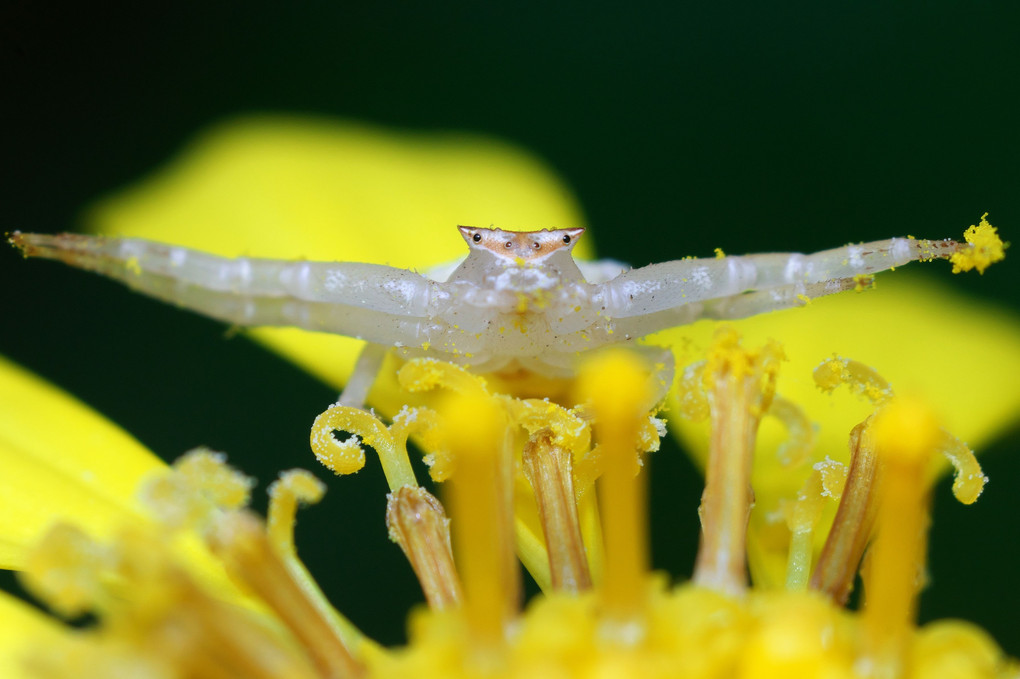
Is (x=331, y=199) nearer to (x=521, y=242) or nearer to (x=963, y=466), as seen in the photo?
(x=521, y=242)

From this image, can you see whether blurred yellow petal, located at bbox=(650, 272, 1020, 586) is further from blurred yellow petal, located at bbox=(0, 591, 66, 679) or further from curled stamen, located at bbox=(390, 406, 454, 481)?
blurred yellow petal, located at bbox=(0, 591, 66, 679)

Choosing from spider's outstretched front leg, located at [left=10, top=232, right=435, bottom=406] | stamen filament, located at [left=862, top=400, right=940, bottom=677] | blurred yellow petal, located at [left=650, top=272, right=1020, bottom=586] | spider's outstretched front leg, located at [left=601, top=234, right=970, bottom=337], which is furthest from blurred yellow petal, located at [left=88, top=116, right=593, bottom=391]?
stamen filament, located at [left=862, top=400, right=940, bottom=677]

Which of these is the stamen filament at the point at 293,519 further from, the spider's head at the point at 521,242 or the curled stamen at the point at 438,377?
the spider's head at the point at 521,242

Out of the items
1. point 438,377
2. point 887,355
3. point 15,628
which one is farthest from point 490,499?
point 887,355

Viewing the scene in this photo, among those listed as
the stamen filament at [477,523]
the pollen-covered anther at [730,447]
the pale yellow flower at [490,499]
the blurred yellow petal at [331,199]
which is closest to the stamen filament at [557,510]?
the pale yellow flower at [490,499]

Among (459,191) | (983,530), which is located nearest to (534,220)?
(459,191)
